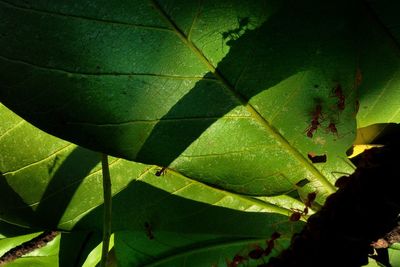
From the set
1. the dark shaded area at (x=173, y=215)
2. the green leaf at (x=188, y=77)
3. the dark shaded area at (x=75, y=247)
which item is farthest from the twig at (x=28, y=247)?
the green leaf at (x=188, y=77)

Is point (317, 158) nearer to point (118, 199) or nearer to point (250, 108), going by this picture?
point (250, 108)

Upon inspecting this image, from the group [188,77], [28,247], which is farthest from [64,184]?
[188,77]

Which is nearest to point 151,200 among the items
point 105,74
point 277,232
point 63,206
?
point 63,206

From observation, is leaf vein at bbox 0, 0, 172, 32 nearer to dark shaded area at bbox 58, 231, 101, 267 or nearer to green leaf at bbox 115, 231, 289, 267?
green leaf at bbox 115, 231, 289, 267

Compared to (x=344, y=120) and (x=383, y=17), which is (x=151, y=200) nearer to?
(x=344, y=120)

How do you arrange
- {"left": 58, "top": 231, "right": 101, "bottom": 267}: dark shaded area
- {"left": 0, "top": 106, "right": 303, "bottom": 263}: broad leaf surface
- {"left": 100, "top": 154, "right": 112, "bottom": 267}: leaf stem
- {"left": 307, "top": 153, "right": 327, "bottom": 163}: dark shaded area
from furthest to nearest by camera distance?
{"left": 58, "top": 231, "right": 101, "bottom": 267}: dark shaded area, {"left": 0, "top": 106, "right": 303, "bottom": 263}: broad leaf surface, {"left": 100, "top": 154, "right": 112, "bottom": 267}: leaf stem, {"left": 307, "top": 153, "right": 327, "bottom": 163}: dark shaded area

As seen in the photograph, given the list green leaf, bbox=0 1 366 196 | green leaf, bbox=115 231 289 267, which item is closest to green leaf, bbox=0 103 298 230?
green leaf, bbox=115 231 289 267

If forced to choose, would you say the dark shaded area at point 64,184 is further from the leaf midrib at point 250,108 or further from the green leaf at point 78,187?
the leaf midrib at point 250,108
